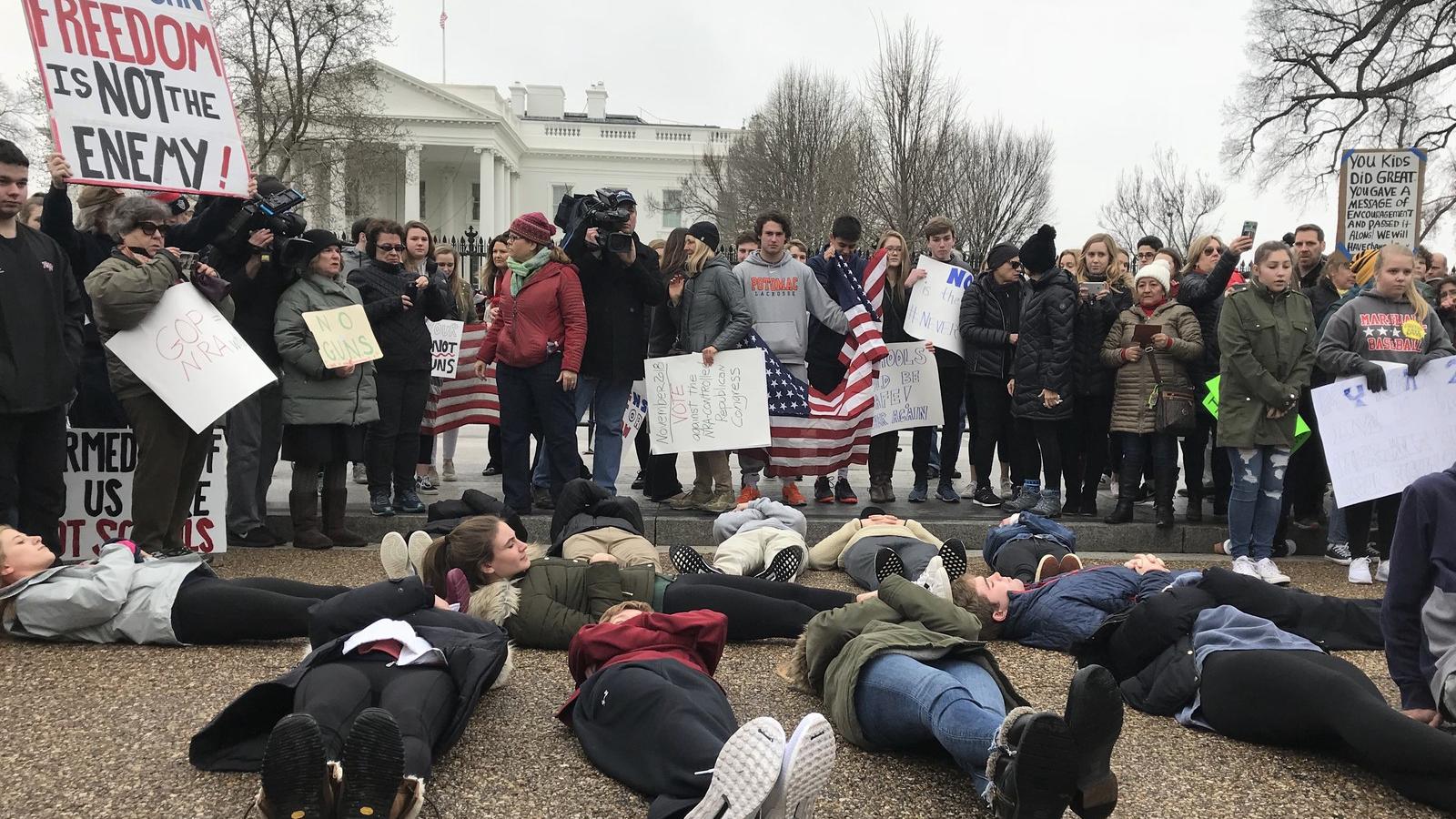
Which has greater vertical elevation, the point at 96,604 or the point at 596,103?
the point at 596,103

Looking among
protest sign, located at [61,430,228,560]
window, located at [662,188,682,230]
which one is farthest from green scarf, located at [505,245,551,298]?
window, located at [662,188,682,230]

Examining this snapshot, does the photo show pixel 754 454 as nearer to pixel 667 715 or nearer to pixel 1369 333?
pixel 1369 333

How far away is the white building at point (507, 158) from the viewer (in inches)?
2410

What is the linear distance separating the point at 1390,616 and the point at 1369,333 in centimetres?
438

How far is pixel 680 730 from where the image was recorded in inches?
131

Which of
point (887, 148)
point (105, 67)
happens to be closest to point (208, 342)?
point (105, 67)

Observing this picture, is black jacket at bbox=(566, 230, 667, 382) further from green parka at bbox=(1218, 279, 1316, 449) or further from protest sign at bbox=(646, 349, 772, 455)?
green parka at bbox=(1218, 279, 1316, 449)

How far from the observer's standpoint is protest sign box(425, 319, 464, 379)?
10.6 meters

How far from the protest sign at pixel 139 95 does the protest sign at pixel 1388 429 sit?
23.5 ft

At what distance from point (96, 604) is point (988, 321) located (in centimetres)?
688

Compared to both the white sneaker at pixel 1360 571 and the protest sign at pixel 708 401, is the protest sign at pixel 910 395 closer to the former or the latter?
the protest sign at pixel 708 401

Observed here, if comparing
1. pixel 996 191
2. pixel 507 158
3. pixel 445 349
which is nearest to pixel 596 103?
pixel 507 158

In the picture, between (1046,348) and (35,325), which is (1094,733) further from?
(1046,348)

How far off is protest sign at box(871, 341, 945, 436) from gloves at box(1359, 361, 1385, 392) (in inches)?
129
